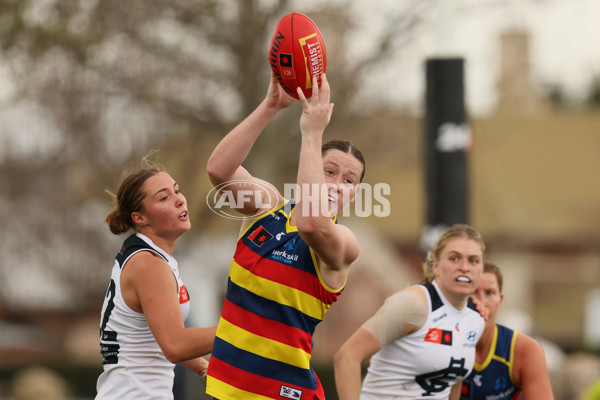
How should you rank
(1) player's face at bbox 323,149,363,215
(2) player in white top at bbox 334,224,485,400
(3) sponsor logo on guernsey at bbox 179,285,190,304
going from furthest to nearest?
(2) player in white top at bbox 334,224,485,400 < (3) sponsor logo on guernsey at bbox 179,285,190,304 < (1) player's face at bbox 323,149,363,215

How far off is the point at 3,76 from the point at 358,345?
8.53m

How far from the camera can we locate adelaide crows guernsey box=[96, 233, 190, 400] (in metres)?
4.26

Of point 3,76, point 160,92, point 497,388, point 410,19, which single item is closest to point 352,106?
point 410,19

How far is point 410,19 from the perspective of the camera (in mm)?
11578

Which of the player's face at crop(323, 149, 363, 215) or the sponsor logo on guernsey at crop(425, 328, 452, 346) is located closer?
the player's face at crop(323, 149, 363, 215)

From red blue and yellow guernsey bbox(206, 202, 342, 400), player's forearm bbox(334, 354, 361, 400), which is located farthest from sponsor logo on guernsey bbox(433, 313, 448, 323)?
red blue and yellow guernsey bbox(206, 202, 342, 400)

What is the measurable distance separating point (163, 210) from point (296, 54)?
3.16 feet

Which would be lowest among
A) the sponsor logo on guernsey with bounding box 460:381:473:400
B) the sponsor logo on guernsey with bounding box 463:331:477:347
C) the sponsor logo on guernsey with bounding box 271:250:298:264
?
the sponsor logo on guernsey with bounding box 460:381:473:400

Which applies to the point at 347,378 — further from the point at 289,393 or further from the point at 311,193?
the point at 311,193

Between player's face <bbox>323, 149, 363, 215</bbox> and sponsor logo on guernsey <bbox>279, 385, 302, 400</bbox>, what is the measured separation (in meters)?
0.81

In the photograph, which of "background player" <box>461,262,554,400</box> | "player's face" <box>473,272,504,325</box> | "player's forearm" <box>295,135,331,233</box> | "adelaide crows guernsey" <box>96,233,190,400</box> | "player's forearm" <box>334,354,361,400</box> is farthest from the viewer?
"player's face" <box>473,272,504,325</box>

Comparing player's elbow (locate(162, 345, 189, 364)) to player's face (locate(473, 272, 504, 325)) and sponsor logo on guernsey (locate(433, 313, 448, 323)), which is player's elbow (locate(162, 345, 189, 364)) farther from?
player's face (locate(473, 272, 504, 325))

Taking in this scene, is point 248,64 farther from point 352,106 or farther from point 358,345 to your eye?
point 358,345

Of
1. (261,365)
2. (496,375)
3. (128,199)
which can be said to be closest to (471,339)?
(496,375)
